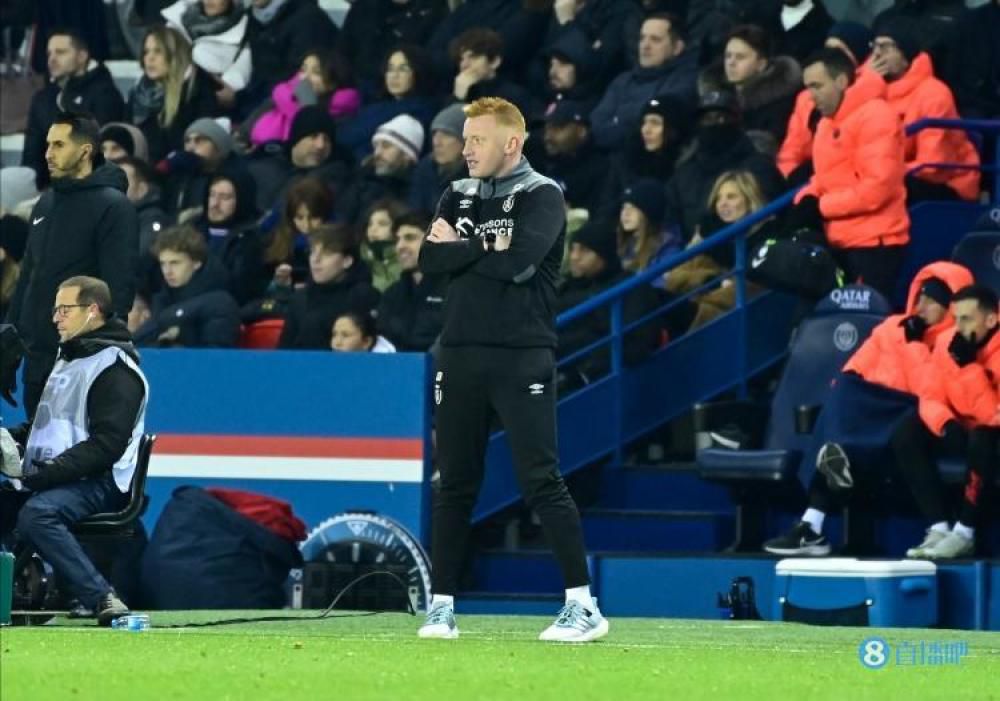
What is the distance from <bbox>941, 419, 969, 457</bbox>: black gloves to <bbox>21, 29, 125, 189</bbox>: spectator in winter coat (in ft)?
25.8

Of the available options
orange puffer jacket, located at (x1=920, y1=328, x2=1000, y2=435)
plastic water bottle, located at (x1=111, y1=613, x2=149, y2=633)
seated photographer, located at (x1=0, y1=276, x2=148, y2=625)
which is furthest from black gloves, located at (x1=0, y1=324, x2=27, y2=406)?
orange puffer jacket, located at (x1=920, y1=328, x2=1000, y2=435)

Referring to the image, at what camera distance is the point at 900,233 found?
561 inches

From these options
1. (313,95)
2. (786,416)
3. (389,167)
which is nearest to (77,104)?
(313,95)

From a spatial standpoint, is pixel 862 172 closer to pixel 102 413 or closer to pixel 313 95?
pixel 313 95

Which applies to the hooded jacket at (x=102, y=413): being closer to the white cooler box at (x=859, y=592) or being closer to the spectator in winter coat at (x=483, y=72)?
the white cooler box at (x=859, y=592)

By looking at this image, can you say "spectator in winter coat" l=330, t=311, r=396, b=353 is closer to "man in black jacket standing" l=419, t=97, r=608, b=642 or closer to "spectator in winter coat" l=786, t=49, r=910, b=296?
"spectator in winter coat" l=786, t=49, r=910, b=296

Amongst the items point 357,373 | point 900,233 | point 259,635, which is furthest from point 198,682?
point 900,233

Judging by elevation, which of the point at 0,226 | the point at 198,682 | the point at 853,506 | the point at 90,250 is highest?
the point at 0,226

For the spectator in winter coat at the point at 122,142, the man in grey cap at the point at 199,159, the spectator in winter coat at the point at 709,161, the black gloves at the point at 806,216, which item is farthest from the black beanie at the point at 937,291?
the spectator in winter coat at the point at 122,142

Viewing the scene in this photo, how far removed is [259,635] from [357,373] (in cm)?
384

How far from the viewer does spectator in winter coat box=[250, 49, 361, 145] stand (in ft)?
58.9

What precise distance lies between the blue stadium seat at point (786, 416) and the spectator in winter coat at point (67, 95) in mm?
6331

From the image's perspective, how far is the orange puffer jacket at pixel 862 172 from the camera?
14.1 metres

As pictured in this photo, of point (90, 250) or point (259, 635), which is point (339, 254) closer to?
point (90, 250)
